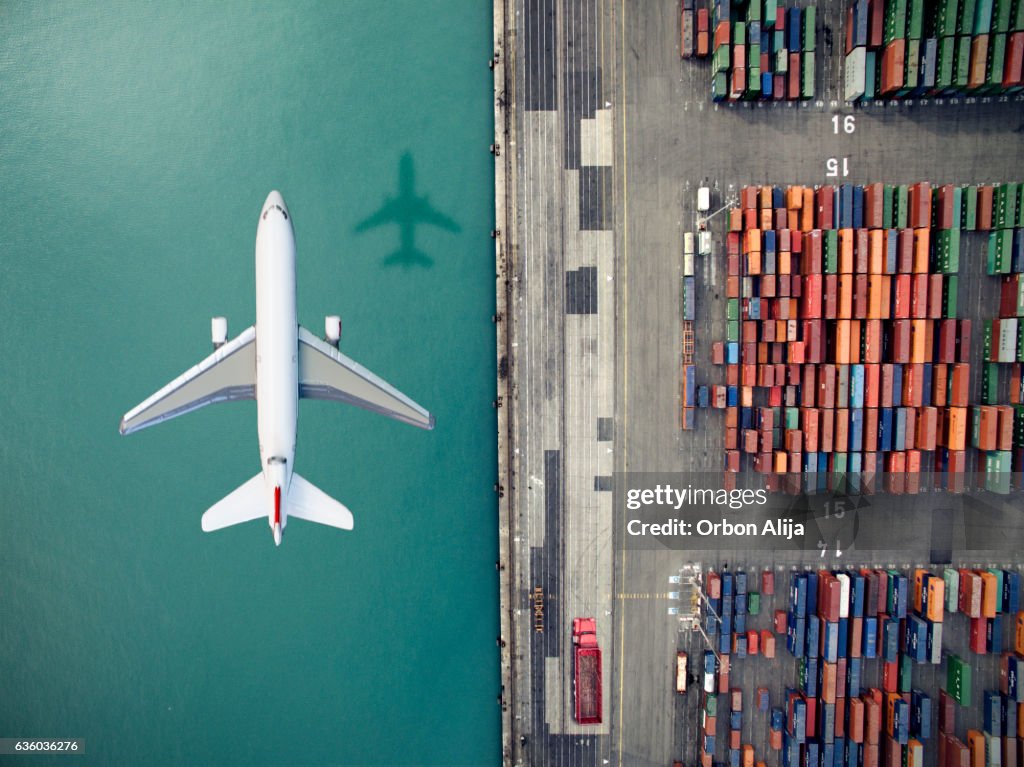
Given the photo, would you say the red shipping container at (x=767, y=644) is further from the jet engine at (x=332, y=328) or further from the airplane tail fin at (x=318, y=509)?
the jet engine at (x=332, y=328)

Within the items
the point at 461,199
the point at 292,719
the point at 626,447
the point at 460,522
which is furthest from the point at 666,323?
the point at 292,719

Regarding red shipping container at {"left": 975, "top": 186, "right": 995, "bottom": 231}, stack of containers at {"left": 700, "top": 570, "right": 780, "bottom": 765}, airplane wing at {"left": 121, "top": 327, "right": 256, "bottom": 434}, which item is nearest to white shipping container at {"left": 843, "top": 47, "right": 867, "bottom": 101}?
red shipping container at {"left": 975, "top": 186, "right": 995, "bottom": 231}

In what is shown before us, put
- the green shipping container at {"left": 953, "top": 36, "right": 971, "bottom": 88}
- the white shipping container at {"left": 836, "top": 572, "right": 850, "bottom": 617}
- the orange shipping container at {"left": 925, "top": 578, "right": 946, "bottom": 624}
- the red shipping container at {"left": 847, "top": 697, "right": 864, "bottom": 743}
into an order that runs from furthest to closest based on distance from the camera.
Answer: the red shipping container at {"left": 847, "top": 697, "right": 864, "bottom": 743} → the white shipping container at {"left": 836, "top": 572, "right": 850, "bottom": 617} → the orange shipping container at {"left": 925, "top": 578, "right": 946, "bottom": 624} → the green shipping container at {"left": 953, "top": 36, "right": 971, "bottom": 88}

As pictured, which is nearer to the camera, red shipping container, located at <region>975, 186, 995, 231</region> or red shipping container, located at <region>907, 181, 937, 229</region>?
red shipping container, located at <region>907, 181, 937, 229</region>

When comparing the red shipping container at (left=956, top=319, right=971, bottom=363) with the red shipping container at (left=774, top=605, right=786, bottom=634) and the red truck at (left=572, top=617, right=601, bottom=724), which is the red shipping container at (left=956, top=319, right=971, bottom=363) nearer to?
the red shipping container at (left=774, top=605, right=786, bottom=634)

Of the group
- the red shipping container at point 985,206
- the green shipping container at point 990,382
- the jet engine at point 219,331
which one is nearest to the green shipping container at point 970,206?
the red shipping container at point 985,206

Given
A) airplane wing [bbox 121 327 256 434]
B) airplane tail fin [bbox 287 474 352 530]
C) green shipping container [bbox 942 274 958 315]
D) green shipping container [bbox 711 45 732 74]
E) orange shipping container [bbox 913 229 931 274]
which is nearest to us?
airplane wing [bbox 121 327 256 434]
